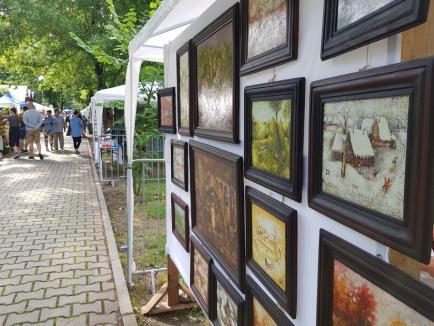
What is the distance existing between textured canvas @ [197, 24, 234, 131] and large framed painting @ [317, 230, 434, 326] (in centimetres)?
92

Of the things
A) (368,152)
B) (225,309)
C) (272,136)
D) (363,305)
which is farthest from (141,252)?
(368,152)

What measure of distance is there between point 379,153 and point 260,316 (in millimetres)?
1082

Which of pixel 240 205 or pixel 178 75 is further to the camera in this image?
pixel 178 75

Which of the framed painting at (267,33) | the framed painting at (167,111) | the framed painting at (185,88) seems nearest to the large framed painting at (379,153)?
the framed painting at (267,33)

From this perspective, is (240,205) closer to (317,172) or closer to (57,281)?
(317,172)

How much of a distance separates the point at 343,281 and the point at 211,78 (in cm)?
137

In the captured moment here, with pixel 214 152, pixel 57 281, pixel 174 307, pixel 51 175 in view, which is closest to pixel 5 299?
pixel 57 281

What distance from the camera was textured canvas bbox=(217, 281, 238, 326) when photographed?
2.07 metres

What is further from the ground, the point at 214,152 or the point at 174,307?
the point at 214,152

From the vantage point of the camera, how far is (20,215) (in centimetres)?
727

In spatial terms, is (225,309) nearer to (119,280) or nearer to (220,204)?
(220,204)

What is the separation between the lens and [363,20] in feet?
3.14

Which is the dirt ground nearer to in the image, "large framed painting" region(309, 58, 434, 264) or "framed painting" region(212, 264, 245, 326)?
"framed painting" region(212, 264, 245, 326)

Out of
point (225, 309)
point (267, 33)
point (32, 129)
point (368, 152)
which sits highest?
point (267, 33)
